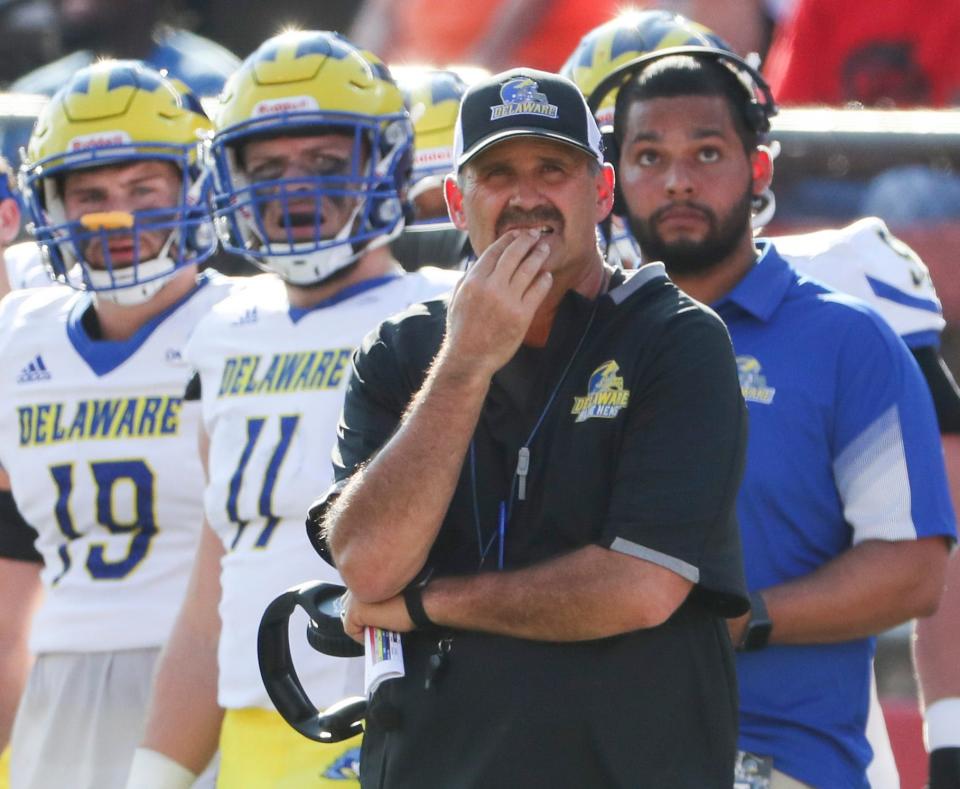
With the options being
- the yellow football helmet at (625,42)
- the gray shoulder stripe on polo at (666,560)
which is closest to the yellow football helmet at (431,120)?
the yellow football helmet at (625,42)

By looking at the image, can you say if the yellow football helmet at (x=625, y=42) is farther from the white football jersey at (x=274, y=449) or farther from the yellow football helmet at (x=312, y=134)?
the white football jersey at (x=274, y=449)

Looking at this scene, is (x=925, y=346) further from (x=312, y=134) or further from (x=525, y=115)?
(x=312, y=134)

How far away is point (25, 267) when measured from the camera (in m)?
5.47

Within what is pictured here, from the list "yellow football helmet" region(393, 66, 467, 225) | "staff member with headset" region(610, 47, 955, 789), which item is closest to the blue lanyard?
"staff member with headset" region(610, 47, 955, 789)

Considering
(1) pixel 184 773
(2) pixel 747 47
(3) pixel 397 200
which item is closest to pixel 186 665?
(1) pixel 184 773

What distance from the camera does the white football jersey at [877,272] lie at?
3910mm

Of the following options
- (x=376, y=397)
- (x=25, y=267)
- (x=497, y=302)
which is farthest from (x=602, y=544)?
(x=25, y=267)

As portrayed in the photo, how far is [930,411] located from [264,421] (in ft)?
4.27

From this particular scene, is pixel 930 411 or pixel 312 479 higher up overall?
pixel 930 411

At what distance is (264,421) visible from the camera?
397cm

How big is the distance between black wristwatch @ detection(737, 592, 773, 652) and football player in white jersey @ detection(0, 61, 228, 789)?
5.06ft

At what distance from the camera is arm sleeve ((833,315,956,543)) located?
342cm

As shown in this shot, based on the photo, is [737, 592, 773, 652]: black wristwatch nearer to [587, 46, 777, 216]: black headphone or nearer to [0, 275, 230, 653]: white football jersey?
[587, 46, 777, 216]: black headphone

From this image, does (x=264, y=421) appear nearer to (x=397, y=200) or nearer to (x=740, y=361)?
(x=397, y=200)
